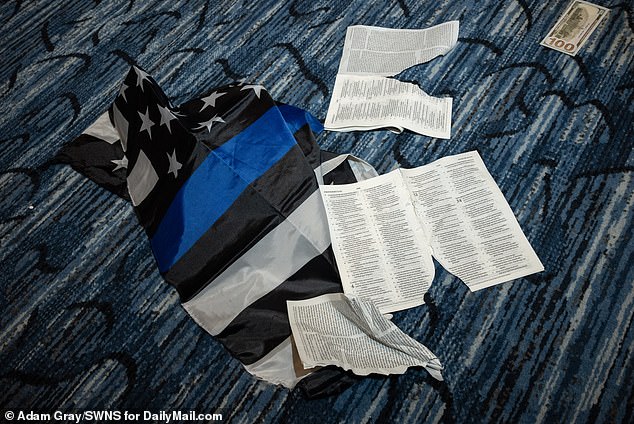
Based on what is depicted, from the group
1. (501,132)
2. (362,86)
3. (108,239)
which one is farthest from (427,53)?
(108,239)

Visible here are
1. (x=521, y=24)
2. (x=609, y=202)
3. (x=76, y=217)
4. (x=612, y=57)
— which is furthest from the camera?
(x=521, y=24)

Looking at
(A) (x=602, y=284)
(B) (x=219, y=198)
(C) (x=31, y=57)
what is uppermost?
(C) (x=31, y=57)

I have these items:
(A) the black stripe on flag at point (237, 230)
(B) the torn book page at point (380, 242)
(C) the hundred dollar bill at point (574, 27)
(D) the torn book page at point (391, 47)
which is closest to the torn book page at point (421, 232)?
(B) the torn book page at point (380, 242)

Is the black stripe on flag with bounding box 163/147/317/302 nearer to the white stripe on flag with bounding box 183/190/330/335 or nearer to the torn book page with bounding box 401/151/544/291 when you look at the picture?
the white stripe on flag with bounding box 183/190/330/335

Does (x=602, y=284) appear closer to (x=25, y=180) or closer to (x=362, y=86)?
(x=362, y=86)

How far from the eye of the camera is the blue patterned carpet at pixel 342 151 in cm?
111

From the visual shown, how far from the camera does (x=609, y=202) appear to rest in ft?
4.31

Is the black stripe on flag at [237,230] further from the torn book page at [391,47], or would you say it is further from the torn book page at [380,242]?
the torn book page at [391,47]

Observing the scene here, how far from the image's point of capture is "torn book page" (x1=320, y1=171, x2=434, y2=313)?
121 centimetres

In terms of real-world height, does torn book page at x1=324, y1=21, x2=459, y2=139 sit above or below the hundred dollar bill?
above

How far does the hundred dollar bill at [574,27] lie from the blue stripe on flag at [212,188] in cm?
90

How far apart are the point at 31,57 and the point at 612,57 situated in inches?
73.4

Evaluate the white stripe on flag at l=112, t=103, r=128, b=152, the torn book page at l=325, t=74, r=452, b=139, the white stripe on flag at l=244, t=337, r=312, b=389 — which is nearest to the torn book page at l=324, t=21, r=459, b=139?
the torn book page at l=325, t=74, r=452, b=139

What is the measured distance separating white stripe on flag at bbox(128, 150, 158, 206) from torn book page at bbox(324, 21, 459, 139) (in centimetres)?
49
